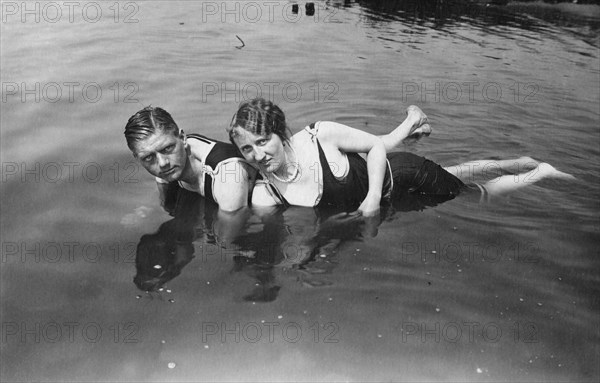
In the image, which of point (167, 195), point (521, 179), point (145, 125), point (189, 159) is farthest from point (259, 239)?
point (521, 179)

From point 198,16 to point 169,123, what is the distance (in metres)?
11.7

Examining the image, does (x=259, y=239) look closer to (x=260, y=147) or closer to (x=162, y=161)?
(x=260, y=147)

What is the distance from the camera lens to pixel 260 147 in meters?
4.11

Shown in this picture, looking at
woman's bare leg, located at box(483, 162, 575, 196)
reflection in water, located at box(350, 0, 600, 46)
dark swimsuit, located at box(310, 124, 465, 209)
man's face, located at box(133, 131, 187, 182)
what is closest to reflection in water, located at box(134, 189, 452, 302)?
dark swimsuit, located at box(310, 124, 465, 209)

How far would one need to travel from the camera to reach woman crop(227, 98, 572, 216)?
161 inches

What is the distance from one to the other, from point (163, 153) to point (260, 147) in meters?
0.77

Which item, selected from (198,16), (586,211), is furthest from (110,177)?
(198,16)

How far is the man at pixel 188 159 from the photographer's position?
4066mm

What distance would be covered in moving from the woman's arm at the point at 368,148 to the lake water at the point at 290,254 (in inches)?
12.5

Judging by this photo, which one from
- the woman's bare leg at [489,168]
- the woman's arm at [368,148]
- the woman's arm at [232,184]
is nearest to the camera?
the woman's arm at [232,184]

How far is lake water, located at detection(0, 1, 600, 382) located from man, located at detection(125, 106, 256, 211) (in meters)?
0.34

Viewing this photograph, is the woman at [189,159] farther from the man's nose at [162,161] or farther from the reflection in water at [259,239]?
the reflection in water at [259,239]

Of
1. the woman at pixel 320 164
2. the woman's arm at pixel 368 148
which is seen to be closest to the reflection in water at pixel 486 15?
the woman at pixel 320 164

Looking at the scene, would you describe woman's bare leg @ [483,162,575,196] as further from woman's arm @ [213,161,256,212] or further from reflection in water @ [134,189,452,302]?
woman's arm @ [213,161,256,212]
